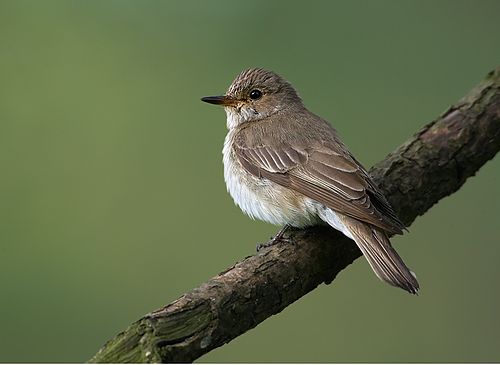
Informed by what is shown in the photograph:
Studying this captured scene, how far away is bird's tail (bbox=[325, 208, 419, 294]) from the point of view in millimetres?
3725

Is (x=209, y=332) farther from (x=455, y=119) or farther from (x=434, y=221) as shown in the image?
(x=434, y=221)

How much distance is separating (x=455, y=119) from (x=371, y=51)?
2.07 m

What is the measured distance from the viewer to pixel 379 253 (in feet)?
12.8

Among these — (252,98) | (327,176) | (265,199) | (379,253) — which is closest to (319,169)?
(327,176)

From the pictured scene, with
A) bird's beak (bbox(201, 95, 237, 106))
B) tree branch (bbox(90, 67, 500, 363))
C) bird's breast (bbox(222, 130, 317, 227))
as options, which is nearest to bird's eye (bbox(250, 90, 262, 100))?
bird's beak (bbox(201, 95, 237, 106))

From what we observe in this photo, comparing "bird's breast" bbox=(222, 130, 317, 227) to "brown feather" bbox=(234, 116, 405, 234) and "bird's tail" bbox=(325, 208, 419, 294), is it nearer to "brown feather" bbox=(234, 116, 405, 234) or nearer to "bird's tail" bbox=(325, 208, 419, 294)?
"brown feather" bbox=(234, 116, 405, 234)

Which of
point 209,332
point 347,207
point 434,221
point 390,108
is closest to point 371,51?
point 390,108

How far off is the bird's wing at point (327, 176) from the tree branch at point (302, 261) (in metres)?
0.22

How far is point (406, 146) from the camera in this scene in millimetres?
4844

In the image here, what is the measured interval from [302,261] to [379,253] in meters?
0.36

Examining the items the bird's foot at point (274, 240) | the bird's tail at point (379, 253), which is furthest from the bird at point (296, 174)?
the bird's foot at point (274, 240)

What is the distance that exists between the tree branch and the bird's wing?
22cm

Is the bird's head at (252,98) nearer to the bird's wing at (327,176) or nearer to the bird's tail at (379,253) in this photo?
the bird's wing at (327,176)

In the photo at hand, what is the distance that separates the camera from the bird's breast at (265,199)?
433 centimetres
